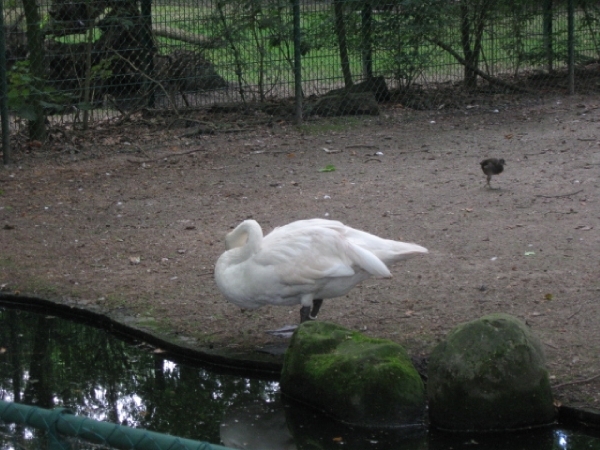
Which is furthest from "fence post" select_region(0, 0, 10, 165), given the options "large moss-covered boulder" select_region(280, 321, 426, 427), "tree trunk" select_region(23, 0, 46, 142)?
"large moss-covered boulder" select_region(280, 321, 426, 427)

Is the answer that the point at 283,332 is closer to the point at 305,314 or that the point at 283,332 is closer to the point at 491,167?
the point at 305,314

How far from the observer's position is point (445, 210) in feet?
24.4

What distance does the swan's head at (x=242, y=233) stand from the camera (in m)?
5.05

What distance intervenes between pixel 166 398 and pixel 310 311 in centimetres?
96

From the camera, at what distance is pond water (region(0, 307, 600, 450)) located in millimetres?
4152

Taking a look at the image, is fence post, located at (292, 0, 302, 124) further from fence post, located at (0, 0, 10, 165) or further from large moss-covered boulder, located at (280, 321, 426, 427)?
large moss-covered boulder, located at (280, 321, 426, 427)

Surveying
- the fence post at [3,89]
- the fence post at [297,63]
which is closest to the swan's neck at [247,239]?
the fence post at [3,89]

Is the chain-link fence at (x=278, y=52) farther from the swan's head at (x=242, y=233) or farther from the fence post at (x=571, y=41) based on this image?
the swan's head at (x=242, y=233)

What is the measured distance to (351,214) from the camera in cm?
743

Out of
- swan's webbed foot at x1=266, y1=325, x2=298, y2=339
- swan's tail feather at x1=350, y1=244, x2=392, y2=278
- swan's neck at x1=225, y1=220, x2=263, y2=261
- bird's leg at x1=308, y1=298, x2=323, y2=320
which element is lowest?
swan's webbed foot at x1=266, y1=325, x2=298, y2=339

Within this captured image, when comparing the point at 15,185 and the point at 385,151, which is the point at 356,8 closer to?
the point at 385,151

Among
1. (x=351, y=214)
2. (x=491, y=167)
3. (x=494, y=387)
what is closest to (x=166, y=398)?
(x=494, y=387)

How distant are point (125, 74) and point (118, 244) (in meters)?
4.15

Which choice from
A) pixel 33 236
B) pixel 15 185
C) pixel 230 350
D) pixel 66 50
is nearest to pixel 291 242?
pixel 230 350
